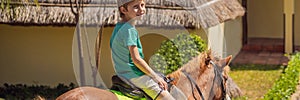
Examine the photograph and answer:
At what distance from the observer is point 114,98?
412 cm

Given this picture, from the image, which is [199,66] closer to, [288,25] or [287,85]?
[287,85]

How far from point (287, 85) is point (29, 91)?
3.97 metres

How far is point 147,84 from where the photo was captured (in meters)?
4.36

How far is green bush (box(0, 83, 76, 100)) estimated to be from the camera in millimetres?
9203

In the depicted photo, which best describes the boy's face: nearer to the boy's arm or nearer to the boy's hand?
the boy's arm

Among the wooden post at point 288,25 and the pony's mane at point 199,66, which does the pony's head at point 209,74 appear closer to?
the pony's mane at point 199,66

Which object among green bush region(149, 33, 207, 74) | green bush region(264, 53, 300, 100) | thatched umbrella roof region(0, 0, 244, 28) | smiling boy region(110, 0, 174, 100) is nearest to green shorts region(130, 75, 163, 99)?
smiling boy region(110, 0, 174, 100)

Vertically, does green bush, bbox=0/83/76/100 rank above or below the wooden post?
below

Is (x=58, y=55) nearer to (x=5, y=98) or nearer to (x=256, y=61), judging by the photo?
(x=5, y=98)

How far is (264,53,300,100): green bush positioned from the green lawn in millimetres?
469

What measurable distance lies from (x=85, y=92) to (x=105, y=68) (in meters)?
5.79

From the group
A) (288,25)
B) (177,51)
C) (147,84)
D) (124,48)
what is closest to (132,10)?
(124,48)

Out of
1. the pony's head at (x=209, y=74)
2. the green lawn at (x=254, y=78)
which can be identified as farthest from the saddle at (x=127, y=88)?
the green lawn at (x=254, y=78)

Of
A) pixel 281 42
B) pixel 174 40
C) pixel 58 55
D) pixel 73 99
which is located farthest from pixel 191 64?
pixel 281 42
